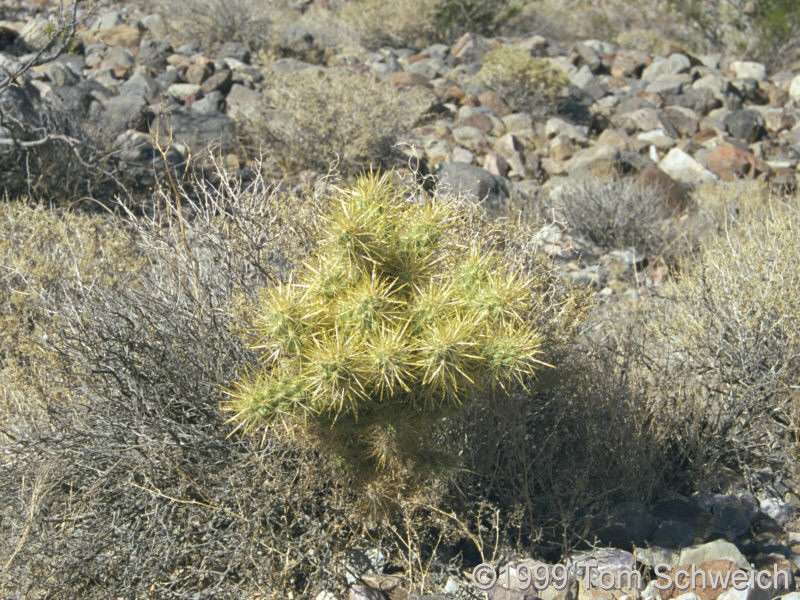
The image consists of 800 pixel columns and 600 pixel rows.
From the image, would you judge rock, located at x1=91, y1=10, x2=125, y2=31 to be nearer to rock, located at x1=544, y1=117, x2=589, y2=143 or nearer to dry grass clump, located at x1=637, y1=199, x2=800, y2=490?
rock, located at x1=544, y1=117, x2=589, y2=143

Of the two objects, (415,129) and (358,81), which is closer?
(358,81)

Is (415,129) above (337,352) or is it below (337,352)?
below

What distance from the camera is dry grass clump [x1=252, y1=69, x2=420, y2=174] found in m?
9.13

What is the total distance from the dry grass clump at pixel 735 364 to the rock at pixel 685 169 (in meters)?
4.62

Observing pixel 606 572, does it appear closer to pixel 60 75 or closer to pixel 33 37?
pixel 60 75

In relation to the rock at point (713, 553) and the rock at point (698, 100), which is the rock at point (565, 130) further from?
the rock at point (713, 553)

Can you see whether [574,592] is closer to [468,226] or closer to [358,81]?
[468,226]

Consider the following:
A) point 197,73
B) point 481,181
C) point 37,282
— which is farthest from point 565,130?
point 37,282

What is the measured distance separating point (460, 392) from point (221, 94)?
8588 mm

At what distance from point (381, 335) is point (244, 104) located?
8.21 metres

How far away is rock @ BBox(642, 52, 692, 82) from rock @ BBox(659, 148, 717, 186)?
13.3 ft

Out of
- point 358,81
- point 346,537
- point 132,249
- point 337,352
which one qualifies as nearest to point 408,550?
point 346,537

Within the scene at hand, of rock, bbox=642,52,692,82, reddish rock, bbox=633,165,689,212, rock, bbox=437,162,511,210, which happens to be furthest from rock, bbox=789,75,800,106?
rock, bbox=437,162,511,210

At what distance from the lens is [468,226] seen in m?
4.59
